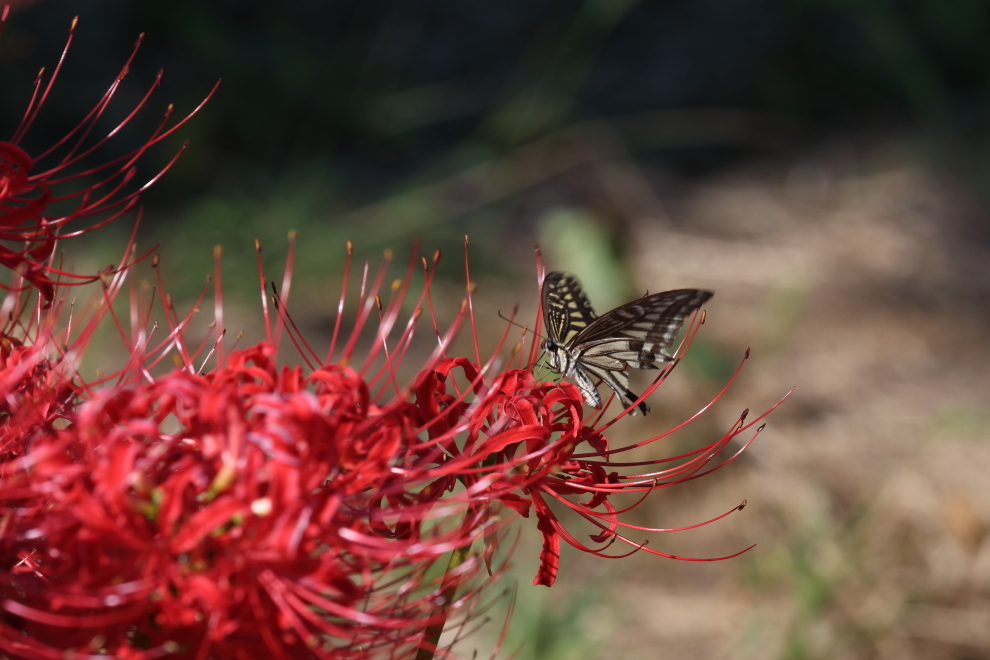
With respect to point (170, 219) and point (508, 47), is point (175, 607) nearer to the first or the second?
point (170, 219)

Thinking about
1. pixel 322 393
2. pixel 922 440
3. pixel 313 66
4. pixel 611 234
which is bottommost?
pixel 322 393

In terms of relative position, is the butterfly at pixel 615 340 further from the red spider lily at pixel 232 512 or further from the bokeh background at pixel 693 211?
the bokeh background at pixel 693 211

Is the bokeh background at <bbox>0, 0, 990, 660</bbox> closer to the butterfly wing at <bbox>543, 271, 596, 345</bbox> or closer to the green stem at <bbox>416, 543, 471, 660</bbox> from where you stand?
the butterfly wing at <bbox>543, 271, 596, 345</bbox>

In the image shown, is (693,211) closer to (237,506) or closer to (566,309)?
(566,309)

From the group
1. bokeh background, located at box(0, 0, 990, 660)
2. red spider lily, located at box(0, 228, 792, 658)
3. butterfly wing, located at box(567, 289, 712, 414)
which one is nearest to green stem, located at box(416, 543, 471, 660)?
red spider lily, located at box(0, 228, 792, 658)

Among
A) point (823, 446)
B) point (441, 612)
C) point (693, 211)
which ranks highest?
point (693, 211)

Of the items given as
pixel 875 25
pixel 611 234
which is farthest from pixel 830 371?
pixel 875 25

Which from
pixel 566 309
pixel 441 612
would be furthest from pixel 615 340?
pixel 441 612
